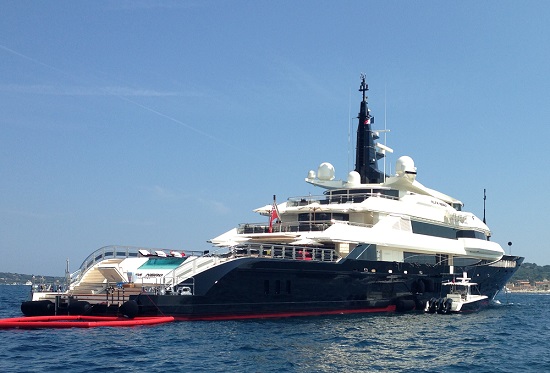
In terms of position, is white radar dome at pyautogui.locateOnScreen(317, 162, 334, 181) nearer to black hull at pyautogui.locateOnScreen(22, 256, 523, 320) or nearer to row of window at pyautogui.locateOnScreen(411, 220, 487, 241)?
row of window at pyautogui.locateOnScreen(411, 220, 487, 241)

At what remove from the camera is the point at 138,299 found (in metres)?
26.7

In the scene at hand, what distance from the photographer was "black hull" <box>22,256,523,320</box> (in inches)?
1075

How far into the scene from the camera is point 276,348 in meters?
21.7

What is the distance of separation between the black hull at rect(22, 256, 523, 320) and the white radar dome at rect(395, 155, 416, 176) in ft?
19.9

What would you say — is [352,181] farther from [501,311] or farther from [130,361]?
[130,361]

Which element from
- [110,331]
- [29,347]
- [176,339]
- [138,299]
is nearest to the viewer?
[29,347]

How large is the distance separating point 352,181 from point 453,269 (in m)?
8.20

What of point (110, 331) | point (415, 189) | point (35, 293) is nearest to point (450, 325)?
point (415, 189)

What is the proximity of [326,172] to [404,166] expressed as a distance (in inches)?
193

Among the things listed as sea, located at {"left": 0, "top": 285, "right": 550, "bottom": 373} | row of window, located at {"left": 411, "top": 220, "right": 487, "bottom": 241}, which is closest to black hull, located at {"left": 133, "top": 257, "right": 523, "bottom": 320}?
sea, located at {"left": 0, "top": 285, "right": 550, "bottom": 373}

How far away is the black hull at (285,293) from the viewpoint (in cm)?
2730

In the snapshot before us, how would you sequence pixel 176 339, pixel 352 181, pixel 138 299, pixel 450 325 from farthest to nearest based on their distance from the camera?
pixel 352 181, pixel 450 325, pixel 138 299, pixel 176 339

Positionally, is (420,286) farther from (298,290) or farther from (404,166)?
(298,290)

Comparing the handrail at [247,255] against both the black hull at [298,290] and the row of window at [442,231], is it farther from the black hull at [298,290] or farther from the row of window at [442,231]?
the row of window at [442,231]
